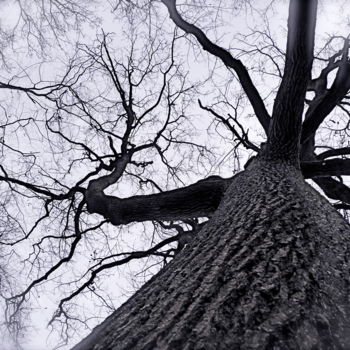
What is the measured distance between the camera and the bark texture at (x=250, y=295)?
3.37ft

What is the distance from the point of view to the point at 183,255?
6.20 ft

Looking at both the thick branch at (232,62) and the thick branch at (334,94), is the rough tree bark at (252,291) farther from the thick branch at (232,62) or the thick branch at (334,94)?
→ the thick branch at (232,62)

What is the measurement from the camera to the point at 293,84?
3.42m

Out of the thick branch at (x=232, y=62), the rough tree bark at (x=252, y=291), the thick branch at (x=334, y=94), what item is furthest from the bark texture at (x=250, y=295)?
the thick branch at (x=232, y=62)

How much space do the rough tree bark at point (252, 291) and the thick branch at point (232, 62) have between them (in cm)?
225

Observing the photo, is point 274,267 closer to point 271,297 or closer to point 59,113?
point 271,297

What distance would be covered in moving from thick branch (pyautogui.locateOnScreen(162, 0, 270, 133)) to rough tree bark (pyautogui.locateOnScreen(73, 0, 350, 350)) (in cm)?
225

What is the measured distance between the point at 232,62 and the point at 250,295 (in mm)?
3648

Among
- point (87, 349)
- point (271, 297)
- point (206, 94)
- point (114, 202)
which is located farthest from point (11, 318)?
point (271, 297)

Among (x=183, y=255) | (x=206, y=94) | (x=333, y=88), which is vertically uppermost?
(x=206, y=94)

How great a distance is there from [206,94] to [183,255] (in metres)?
5.15

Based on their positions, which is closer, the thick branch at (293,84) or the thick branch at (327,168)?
the thick branch at (293,84)

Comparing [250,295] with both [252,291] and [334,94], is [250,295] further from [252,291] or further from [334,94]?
[334,94]

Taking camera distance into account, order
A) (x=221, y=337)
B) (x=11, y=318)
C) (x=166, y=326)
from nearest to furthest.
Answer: (x=221, y=337) < (x=166, y=326) < (x=11, y=318)
